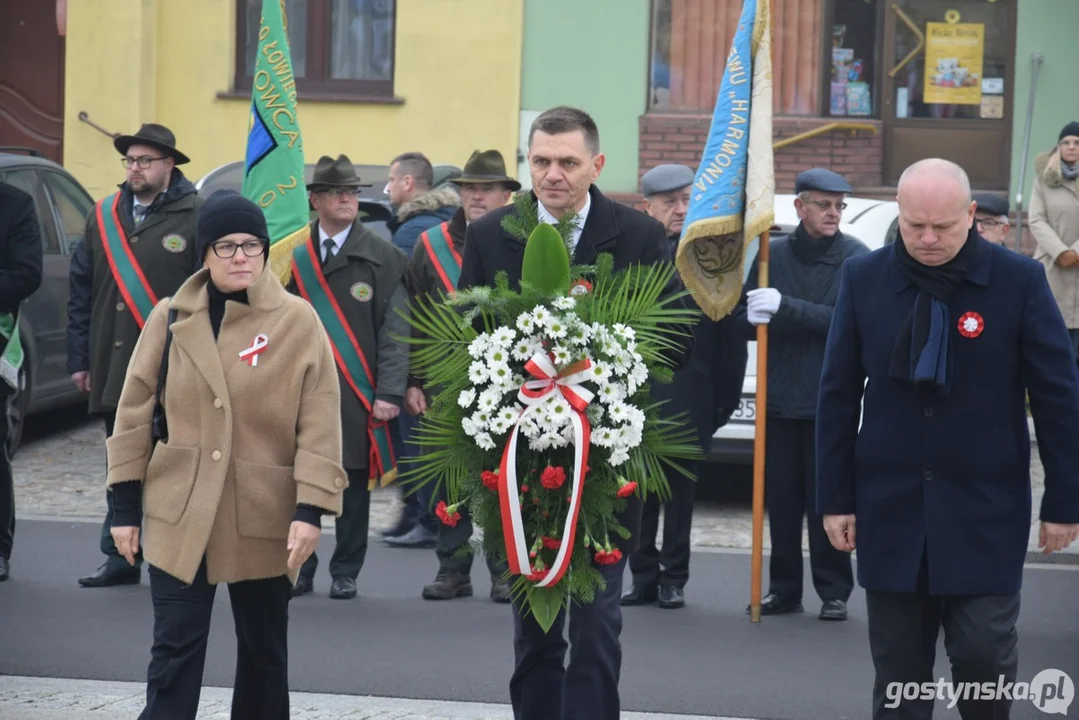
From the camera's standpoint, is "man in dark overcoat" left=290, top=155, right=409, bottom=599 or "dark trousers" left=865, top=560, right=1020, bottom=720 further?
"man in dark overcoat" left=290, top=155, right=409, bottom=599

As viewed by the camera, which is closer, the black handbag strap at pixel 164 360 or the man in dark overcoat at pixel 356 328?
the black handbag strap at pixel 164 360

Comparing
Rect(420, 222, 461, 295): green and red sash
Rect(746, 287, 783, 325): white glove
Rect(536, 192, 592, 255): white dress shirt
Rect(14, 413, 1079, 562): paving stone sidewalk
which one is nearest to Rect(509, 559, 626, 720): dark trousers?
Rect(536, 192, 592, 255): white dress shirt

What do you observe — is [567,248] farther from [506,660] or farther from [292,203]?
[292,203]

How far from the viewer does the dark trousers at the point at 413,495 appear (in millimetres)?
9641

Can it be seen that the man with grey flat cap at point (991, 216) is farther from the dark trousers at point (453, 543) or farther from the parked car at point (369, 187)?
the parked car at point (369, 187)

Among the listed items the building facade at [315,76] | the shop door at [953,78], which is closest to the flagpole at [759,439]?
the shop door at [953,78]

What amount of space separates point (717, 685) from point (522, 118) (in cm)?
1093

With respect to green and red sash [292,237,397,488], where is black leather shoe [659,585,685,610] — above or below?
below

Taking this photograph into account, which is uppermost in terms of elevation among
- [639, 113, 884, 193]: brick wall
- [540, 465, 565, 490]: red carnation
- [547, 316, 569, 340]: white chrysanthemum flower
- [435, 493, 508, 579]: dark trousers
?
[639, 113, 884, 193]: brick wall

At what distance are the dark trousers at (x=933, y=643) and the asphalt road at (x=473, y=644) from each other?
1.35m

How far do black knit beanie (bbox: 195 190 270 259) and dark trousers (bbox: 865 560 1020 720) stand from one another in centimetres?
224

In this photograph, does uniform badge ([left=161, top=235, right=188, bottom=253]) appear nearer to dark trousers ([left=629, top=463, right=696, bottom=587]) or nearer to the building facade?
dark trousers ([left=629, top=463, right=696, bottom=587])

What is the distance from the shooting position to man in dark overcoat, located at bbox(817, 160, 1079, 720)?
5.14m

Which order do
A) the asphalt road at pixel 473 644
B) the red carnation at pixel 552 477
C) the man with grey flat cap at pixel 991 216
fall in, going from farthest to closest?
the man with grey flat cap at pixel 991 216 → the asphalt road at pixel 473 644 → the red carnation at pixel 552 477
